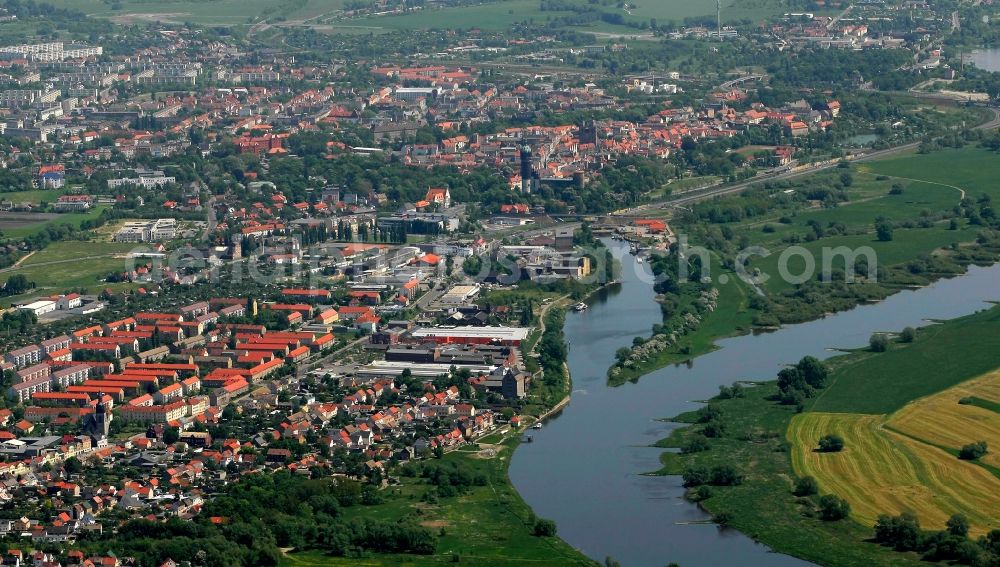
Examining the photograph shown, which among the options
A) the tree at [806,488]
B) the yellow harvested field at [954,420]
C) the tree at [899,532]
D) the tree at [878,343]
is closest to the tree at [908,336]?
the tree at [878,343]

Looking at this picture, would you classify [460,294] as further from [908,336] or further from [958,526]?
[958,526]

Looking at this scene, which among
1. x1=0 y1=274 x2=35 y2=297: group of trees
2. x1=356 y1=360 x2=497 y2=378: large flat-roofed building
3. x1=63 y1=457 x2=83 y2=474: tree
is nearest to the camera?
x1=63 y1=457 x2=83 y2=474: tree

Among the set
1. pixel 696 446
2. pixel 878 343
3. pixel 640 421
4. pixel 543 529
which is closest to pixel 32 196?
pixel 878 343

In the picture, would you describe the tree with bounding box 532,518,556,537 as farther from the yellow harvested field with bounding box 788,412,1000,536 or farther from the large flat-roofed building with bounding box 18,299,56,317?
the large flat-roofed building with bounding box 18,299,56,317

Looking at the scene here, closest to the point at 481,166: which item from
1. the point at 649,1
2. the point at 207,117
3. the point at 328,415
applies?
the point at 207,117

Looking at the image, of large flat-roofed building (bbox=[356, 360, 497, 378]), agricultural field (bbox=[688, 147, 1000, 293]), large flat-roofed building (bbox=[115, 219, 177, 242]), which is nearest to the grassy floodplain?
large flat-roofed building (bbox=[356, 360, 497, 378])

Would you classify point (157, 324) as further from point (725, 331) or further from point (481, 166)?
point (481, 166)
